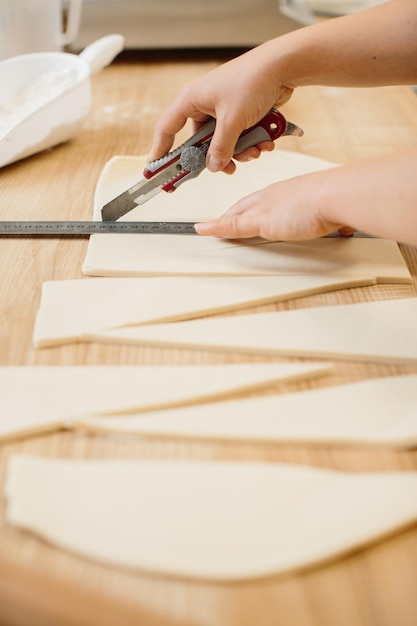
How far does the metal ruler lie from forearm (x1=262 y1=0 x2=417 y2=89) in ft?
1.04

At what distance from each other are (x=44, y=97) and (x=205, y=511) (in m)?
1.13

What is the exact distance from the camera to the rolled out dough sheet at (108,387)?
80 cm

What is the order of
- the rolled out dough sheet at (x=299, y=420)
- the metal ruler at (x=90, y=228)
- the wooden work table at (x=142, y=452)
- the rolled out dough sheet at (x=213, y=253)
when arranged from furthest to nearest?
the metal ruler at (x=90, y=228) → the rolled out dough sheet at (x=213, y=253) → the rolled out dough sheet at (x=299, y=420) → the wooden work table at (x=142, y=452)

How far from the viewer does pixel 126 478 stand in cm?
72

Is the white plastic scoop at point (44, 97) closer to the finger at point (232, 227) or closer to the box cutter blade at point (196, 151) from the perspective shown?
the box cutter blade at point (196, 151)

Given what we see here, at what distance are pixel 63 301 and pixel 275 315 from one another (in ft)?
1.09

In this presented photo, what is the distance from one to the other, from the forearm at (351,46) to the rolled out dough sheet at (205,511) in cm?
72

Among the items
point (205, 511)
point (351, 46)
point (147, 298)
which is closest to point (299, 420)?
point (205, 511)

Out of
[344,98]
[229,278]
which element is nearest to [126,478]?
[229,278]

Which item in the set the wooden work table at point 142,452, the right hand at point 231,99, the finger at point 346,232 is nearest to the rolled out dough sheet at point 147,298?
the wooden work table at point 142,452

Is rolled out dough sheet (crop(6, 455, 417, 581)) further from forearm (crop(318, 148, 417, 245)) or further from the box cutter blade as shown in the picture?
the box cutter blade

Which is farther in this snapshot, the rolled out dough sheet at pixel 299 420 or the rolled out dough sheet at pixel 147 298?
the rolled out dough sheet at pixel 147 298

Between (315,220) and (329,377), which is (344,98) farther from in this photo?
(329,377)

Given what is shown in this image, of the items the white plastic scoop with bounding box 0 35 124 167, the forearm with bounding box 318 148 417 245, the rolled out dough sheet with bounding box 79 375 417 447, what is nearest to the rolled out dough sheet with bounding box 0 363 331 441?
the rolled out dough sheet with bounding box 79 375 417 447
